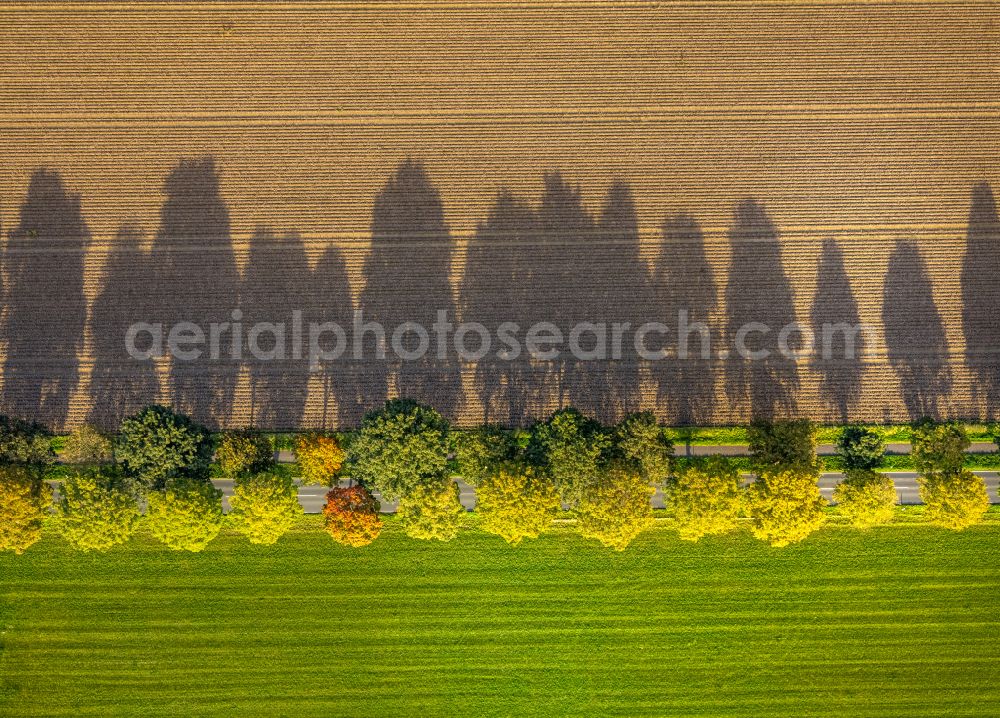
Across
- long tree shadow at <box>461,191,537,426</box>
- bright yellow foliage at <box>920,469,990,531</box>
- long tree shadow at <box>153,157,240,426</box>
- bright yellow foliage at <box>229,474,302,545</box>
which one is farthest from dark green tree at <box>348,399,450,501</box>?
bright yellow foliage at <box>920,469,990,531</box>

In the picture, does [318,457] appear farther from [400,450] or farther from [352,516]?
[400,450]

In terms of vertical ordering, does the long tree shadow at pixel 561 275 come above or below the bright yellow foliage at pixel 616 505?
above

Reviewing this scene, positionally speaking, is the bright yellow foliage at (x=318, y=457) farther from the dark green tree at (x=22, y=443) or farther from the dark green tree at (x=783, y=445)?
the dark green tree at (x=783, y=445)

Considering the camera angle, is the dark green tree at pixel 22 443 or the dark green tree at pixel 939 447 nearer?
the dark green tree at pixel 22 443

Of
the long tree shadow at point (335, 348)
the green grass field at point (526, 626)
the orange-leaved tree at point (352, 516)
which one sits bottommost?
the green grass field at point (526, 626)

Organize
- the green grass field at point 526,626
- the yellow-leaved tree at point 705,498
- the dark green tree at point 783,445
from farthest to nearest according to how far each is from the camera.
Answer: the green grass field at point 526,626
the dark green tree at point 783,445
the yellow-leaved tree at point 705,498

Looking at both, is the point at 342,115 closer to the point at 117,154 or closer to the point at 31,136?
the point at 117,154

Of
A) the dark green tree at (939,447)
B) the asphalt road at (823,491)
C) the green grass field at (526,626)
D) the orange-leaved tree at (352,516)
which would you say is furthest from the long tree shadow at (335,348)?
the dark green tree at (939,447)
